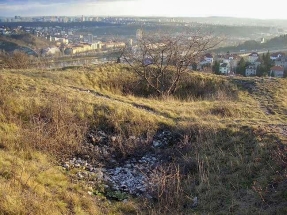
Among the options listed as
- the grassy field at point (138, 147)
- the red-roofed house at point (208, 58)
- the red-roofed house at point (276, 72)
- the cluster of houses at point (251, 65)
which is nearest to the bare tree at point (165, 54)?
the grassy field at point (138, 147)

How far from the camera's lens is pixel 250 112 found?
11.2m

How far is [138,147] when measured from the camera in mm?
7426

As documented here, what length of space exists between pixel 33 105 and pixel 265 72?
88.3ft

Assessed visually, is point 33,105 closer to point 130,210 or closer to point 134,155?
point 134,155

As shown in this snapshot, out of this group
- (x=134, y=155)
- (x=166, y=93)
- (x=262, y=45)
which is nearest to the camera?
(x=134, y=155)

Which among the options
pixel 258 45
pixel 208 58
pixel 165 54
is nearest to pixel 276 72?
pixel 208 58

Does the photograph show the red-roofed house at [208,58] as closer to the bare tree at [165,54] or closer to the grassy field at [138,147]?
the bare tree at [165,54]

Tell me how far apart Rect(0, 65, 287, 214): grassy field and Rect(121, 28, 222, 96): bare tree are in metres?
3.64

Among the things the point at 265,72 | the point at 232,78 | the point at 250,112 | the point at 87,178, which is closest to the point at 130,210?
the point at 87,178

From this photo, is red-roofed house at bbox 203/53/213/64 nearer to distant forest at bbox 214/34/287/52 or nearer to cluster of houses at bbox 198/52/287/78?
cluster of houses at bbox 198/52/287/78

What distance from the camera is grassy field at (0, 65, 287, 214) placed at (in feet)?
15.3

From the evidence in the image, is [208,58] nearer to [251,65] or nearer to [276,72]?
[251,65]

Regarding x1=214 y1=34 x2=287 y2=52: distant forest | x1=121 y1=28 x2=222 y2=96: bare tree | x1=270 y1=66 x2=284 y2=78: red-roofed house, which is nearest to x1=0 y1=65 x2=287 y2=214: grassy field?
x1=121 y1=28 x2=222 y2=96: bare tree

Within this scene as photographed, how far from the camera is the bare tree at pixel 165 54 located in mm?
14562
